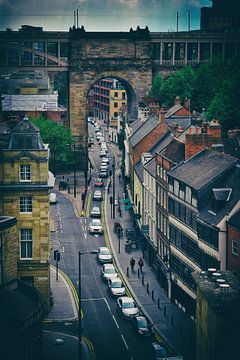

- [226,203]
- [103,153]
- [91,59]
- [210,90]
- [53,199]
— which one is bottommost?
[53,199]

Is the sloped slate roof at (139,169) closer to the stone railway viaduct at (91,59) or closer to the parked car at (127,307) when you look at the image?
the parked car at (127,307)

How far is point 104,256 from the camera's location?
2773 inches

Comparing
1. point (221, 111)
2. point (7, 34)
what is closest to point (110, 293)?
point (221, 111)

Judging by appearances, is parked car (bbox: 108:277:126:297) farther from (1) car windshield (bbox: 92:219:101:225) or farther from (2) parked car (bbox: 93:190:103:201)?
(2) parked car (bbox: 93:190:103:201)

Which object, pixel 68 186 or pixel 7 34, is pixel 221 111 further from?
pixel 7 34

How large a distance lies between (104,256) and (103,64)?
6545 cm

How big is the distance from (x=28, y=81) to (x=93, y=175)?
71.1ft

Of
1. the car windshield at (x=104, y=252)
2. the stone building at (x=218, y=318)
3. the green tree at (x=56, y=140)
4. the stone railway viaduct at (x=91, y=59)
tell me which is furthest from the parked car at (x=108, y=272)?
the stone railway viaduct at (x=91, y=59)

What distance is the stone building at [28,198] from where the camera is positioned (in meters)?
53.2

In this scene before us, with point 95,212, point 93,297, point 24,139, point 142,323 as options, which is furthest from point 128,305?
point 95,212

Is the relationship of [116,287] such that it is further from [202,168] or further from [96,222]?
[96,222]

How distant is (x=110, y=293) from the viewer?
61.0 metres

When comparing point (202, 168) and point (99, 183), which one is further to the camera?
point (99, 183)

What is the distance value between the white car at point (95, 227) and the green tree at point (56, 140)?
28.8 meters
